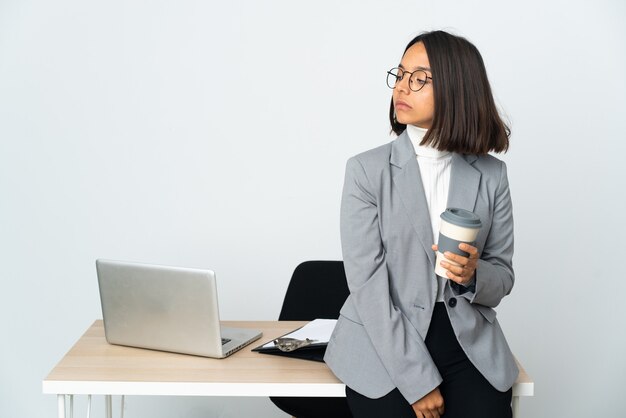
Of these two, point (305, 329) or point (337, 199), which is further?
point (337, 199)

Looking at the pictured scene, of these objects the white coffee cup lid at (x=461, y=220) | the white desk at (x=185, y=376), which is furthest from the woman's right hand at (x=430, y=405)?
the white coffee cup lid at (x=461, y=220)

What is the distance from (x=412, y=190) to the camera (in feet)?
7.32

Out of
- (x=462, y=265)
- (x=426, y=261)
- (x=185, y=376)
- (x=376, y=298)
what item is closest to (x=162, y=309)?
(x=185, y=376)

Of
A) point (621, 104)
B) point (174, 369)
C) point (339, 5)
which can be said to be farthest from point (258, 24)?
point (174, 369)

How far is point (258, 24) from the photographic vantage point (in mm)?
3930

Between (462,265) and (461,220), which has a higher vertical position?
(461,220)

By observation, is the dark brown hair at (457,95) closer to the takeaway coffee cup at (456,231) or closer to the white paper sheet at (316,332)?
the takeaway coffee cup at (456,231)

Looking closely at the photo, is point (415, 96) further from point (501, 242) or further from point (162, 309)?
point (162, 309)

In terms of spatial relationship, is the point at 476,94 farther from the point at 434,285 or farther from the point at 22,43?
the point at 22,43

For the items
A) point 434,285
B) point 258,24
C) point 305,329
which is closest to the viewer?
point 434,285

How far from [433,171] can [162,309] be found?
839 mm

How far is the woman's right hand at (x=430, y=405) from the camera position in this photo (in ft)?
6.91

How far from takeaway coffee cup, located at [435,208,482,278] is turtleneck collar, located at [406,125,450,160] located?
0.35 m

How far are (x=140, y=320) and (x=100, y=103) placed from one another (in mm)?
1814
